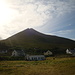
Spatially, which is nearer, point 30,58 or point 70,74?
point 70,74

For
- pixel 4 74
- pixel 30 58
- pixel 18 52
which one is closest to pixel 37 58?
pixel 30 58

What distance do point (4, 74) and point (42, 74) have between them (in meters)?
6.80

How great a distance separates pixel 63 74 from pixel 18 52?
7262 cm

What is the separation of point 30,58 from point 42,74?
41.9 meters

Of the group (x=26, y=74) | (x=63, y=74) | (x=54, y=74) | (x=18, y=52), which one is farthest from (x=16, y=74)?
(x=18, y=52)

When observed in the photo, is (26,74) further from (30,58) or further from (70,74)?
(30,58)

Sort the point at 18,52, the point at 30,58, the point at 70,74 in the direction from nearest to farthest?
the point at 70,74 → the point at 30,58 → the point at 18,52

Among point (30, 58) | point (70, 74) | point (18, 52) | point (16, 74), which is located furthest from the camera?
point (18, 52)

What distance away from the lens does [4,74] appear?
20344 millimetres

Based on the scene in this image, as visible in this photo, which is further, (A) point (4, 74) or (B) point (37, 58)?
(B) point (37, 58)

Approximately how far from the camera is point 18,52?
8888cm

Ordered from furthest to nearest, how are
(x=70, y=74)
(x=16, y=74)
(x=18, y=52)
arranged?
1. (x=18, y=52)
2. (x=16, y=74)
3. (x=70, y=74)

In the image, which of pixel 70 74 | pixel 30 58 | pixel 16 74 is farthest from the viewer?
pixel 30 58

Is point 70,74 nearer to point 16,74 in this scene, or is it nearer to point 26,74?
point 26,74
